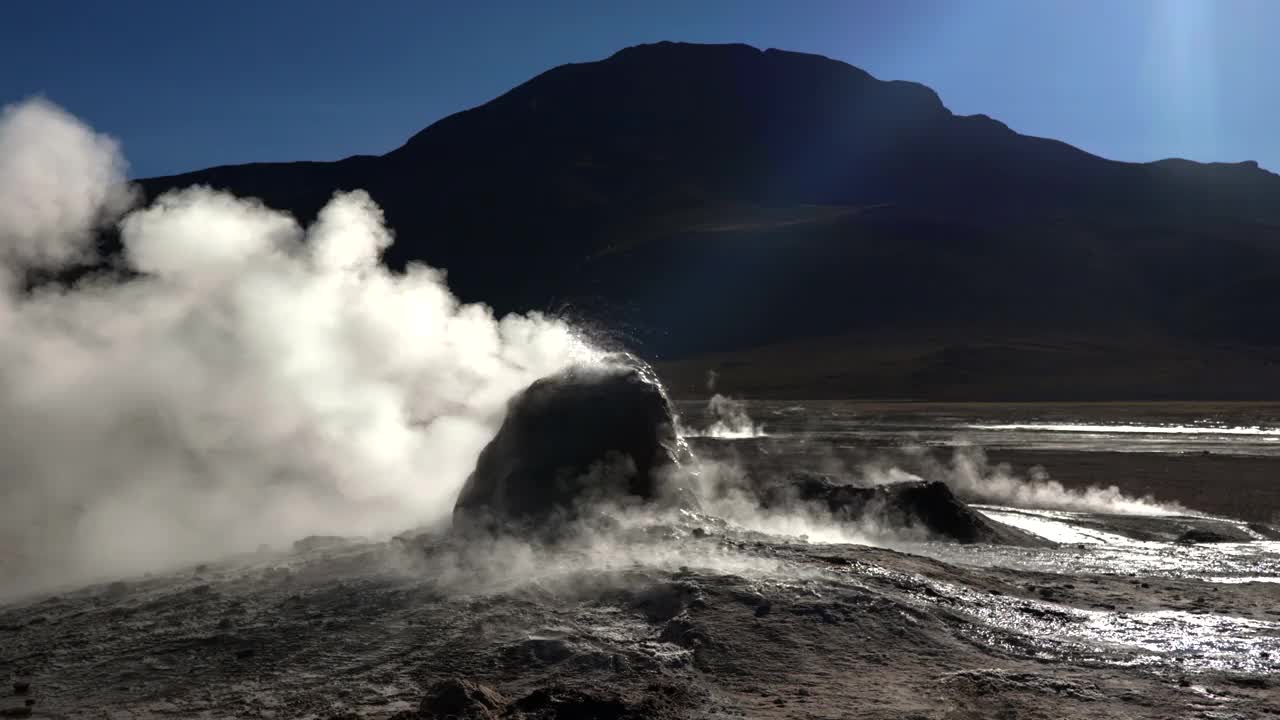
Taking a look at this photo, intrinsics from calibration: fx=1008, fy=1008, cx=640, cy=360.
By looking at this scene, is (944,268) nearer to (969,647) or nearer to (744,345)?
(744,345)

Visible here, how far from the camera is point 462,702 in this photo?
6656mm

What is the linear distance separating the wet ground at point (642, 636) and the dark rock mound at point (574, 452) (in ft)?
3.51

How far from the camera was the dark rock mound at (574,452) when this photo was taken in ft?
41.3

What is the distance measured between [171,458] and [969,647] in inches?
508

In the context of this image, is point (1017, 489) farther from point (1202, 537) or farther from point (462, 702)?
point (462, 702)

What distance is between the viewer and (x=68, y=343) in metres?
15.4

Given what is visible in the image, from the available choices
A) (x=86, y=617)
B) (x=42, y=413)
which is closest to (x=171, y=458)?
(x=42, y=413)

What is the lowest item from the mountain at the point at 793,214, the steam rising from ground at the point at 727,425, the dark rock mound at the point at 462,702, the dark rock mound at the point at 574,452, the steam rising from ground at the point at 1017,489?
the steam rising from ground at the point at 1017,489

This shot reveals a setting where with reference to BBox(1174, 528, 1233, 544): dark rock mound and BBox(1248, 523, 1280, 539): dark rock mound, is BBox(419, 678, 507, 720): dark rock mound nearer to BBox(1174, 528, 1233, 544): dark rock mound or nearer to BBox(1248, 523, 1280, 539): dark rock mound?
BBox(1174, 528, 1233, 544): dark rock mound

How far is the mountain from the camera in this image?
10681 centimetres

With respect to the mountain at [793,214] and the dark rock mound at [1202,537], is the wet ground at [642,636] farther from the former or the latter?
the mountain at [793,214]

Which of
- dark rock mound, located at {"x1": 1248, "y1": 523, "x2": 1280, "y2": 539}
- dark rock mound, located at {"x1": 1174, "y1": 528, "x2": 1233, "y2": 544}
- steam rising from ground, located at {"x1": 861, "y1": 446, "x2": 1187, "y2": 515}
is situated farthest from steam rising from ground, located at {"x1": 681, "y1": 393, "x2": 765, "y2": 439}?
dark rock mound, located at {"x1": 1174, "y1": 528, "x2": 1233, "y2": 544}

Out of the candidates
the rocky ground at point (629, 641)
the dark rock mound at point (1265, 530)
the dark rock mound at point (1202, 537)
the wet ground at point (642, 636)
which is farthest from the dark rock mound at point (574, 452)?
the dark rock mound at point (1265, 530)

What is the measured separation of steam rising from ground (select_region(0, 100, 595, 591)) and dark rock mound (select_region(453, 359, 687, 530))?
1.56 m
